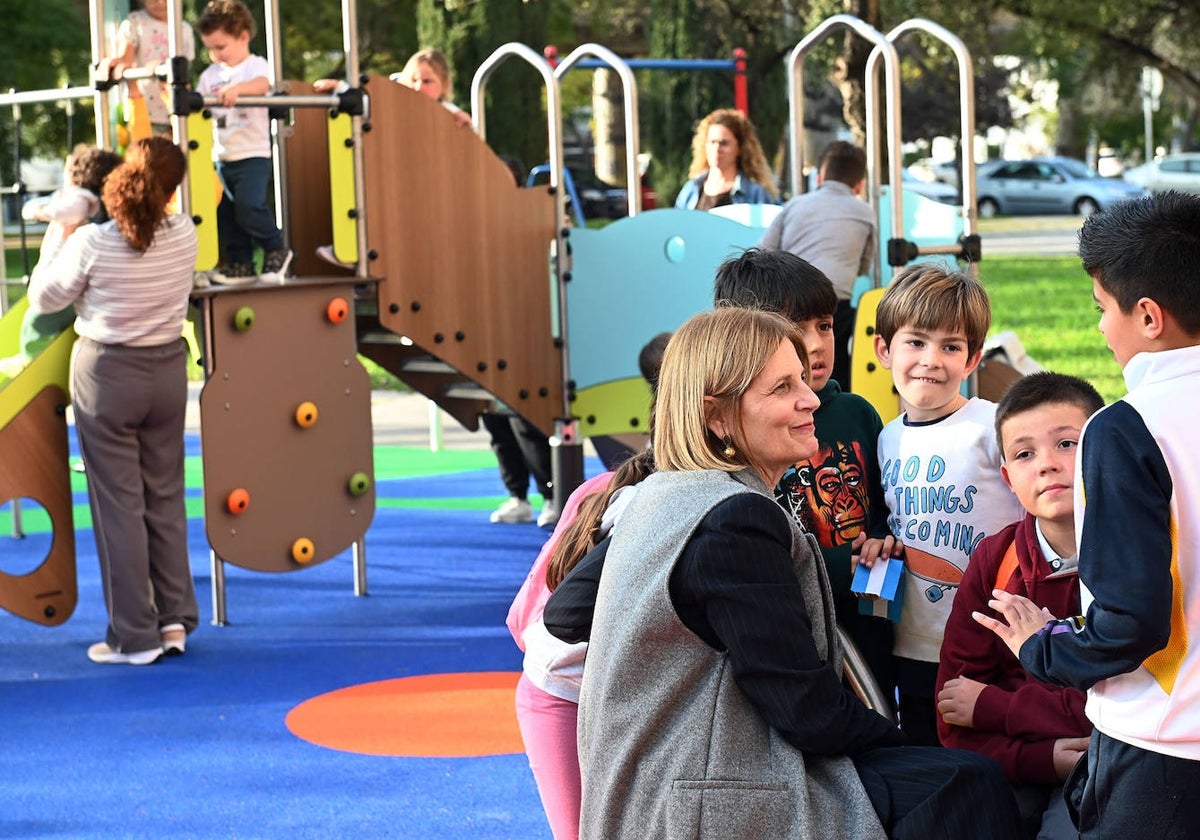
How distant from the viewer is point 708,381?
8.45 feet

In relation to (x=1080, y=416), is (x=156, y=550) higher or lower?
lower

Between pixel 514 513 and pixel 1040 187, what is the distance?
30.8 m

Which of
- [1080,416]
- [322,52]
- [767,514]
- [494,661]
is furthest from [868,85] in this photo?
[322,52]

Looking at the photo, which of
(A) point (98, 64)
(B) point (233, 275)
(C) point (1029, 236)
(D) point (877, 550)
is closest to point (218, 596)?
(B) point (233, 275)

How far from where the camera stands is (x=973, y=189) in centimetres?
750

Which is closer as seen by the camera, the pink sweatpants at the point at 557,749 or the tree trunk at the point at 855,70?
the pink sweatpants at the point at 557,749

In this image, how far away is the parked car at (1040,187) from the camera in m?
36.6

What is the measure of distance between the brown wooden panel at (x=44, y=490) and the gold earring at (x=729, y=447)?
4131mm

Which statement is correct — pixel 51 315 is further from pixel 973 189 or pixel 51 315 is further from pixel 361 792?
pixel 973 189

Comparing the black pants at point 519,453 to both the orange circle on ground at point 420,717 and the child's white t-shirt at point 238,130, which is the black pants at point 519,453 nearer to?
the child's white t-shirt at point 238,130

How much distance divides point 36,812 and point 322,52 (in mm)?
27140

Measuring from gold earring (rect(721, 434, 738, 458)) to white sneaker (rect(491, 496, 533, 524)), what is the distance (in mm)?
6166

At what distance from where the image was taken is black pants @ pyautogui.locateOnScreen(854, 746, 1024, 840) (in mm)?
2408

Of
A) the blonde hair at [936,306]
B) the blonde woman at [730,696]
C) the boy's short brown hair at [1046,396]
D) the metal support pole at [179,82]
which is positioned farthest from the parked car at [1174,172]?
the blonde woman at [730,696]
